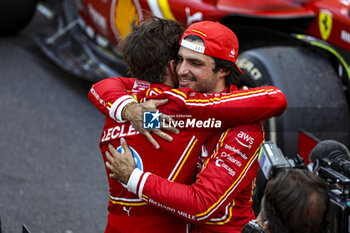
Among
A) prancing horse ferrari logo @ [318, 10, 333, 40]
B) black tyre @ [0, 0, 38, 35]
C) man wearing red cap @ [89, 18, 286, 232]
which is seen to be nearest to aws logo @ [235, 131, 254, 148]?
man wearing red cap @ [89, 18, 286, 232]

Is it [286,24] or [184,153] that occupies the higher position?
[184,153]

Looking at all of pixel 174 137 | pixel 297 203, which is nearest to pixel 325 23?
pixel 174 137

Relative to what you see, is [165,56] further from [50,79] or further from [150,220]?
[50,79]

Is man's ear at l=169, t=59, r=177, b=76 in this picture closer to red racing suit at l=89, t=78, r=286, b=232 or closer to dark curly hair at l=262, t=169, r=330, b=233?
red racing suit at l=89, t=78, r=286, b=232

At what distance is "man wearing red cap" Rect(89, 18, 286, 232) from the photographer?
1915mm

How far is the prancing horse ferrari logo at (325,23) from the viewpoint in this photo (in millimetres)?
3643

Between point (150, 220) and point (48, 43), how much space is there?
4555 mm

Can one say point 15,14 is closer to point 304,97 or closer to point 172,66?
point 304,97

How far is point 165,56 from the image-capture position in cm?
216

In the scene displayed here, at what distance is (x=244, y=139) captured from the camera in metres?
1.97

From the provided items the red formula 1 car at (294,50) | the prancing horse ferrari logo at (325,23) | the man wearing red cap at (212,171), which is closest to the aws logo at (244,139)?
the man wearing red cap at (212,171)

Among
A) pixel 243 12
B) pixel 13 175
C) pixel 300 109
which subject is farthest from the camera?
pixel 13 175

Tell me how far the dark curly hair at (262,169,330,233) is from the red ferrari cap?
733 millimetres

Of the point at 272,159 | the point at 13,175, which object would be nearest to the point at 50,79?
the point at 13,175
